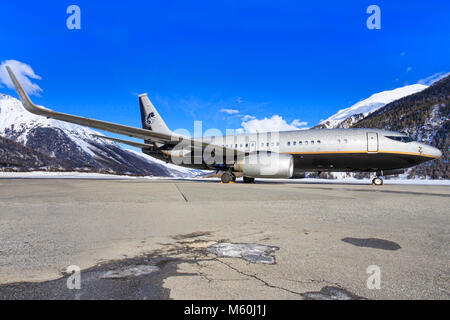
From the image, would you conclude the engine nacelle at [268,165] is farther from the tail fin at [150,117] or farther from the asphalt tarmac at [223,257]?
the asphalt tarmac at [223,257]

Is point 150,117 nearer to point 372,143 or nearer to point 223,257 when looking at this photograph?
point 372,143

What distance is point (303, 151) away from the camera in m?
14.6

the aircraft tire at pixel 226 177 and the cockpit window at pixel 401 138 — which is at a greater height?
the cockpit window at pixel 401 138

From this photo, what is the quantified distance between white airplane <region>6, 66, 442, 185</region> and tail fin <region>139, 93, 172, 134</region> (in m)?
3.64

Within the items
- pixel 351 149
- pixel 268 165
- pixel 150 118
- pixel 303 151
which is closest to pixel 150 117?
pixel 150 118

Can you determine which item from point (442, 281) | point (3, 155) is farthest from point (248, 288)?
point (3, 155)

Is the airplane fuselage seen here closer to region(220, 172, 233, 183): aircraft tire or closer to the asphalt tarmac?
region(220, 172, 233, 183): aircraft tire

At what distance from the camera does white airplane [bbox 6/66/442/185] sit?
12.9 meters

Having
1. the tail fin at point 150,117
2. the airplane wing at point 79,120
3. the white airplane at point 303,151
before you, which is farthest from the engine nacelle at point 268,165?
the tail fin at point 150,117

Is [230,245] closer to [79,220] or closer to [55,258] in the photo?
[55,258]

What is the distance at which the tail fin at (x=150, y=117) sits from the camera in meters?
19.6

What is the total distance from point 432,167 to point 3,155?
149084mm

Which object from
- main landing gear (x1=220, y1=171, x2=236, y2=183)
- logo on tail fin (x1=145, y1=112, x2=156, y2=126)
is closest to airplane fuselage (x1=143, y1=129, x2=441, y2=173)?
main landing gear (x1=220, y1=171, x2=236, y2=183)

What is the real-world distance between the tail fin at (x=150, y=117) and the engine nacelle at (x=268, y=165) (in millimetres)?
8541
